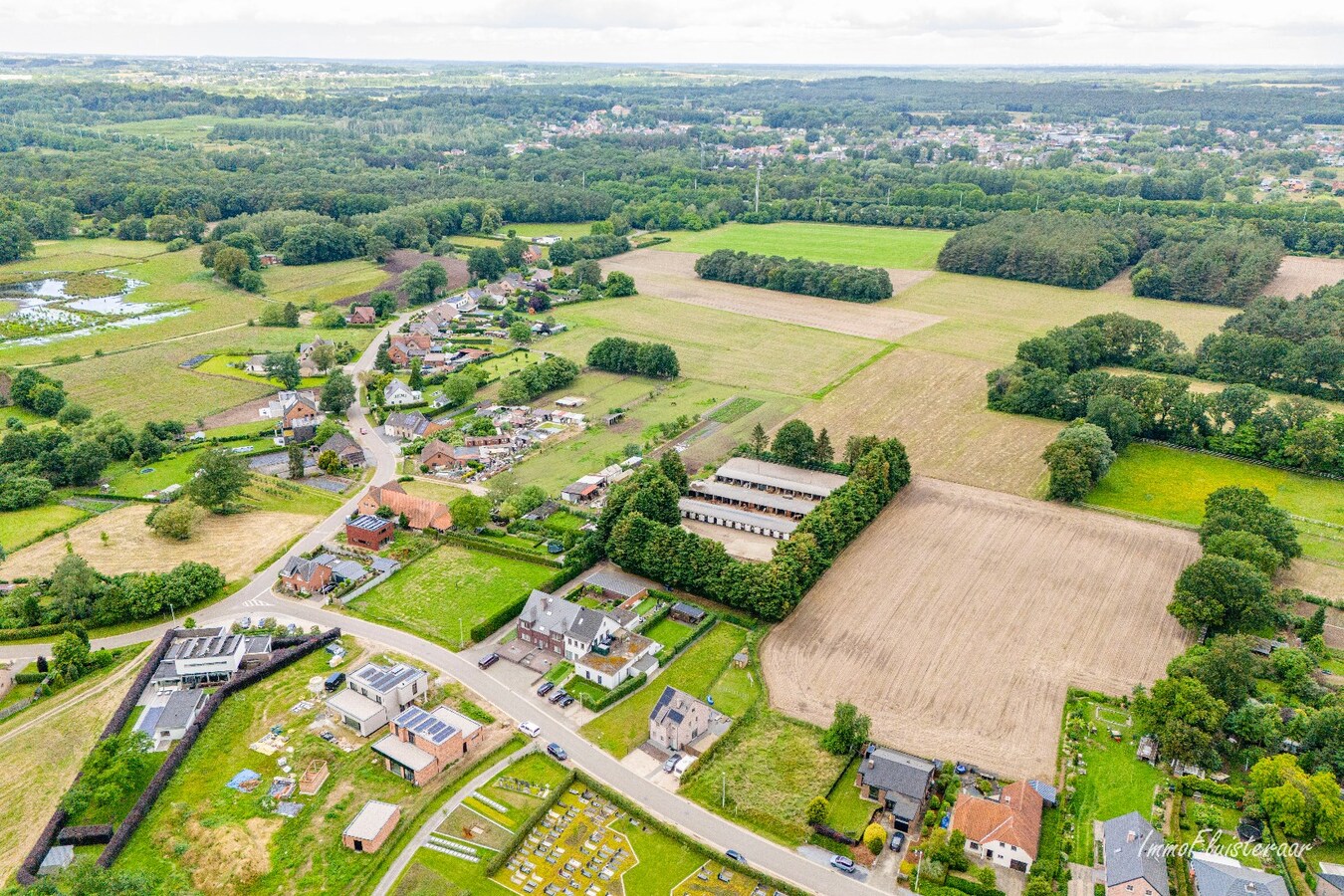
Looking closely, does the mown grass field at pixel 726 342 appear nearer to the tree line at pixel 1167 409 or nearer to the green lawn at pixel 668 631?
the tree line at pixel 1167 409

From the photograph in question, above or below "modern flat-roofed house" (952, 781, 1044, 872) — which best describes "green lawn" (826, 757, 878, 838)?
below

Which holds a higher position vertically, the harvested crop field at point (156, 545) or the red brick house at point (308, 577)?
the red brick house at point (308, 577)

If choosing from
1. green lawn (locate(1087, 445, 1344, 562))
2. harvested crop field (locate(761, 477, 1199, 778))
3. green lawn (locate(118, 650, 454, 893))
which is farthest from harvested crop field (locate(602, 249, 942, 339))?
green lawn (locate(118, 650, 454, 893))

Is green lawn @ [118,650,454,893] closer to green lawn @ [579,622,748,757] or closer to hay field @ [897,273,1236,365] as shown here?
green lawn @ [579,622,748,757]

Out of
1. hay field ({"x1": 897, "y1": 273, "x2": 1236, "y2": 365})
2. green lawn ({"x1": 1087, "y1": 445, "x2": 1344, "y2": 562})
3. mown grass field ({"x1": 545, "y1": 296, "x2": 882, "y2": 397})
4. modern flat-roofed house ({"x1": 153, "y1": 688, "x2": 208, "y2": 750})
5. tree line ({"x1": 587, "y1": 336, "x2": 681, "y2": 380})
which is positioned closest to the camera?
modern flat-roofed house ({"x1": 153, "y1": 688, "x2": 208, "y2": 750})

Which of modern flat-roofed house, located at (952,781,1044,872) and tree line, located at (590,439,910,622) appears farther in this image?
tree line, located at (590,439,910,622)

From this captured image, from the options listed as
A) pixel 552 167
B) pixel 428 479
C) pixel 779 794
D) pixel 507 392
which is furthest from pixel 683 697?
pixel 552 167

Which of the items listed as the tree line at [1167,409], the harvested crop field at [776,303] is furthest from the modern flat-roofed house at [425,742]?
the harvested crop field at [776,303]
